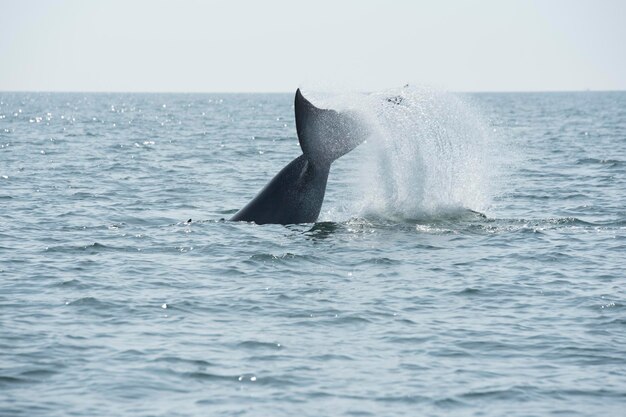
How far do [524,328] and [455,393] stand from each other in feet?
8.84

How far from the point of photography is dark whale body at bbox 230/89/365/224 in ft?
61.9

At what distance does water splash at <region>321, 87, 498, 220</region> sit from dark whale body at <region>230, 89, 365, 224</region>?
1244 millimetres

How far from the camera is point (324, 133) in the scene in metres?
19.0

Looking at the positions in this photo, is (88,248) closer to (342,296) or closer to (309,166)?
(309,166)

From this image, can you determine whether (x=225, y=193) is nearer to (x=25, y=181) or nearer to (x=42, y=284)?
(x=25, y=181)

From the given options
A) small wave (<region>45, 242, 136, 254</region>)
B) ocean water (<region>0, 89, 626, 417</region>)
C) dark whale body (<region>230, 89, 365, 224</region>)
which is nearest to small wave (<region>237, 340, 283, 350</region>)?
ocean water (<region>0, 89, 626, 417</region>)

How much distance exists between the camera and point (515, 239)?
1923cm

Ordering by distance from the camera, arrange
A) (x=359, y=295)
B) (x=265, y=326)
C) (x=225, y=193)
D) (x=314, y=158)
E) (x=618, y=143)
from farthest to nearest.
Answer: (x=618, y=143)
(x=225, y=193)
(x=314, y=158)
(x=359, y=295)
(x=265, y=326)

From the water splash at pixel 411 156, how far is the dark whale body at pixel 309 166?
124 centimetres

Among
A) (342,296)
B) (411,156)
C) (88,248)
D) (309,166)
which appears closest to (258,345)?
(342,296)

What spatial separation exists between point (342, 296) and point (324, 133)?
510cm

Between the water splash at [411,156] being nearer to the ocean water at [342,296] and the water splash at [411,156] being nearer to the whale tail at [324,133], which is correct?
the ocean water at [342,296]

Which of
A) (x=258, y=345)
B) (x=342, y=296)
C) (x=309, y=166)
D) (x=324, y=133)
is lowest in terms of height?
(x=258, y=345)

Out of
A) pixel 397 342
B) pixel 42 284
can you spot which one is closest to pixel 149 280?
pixel 42 284
